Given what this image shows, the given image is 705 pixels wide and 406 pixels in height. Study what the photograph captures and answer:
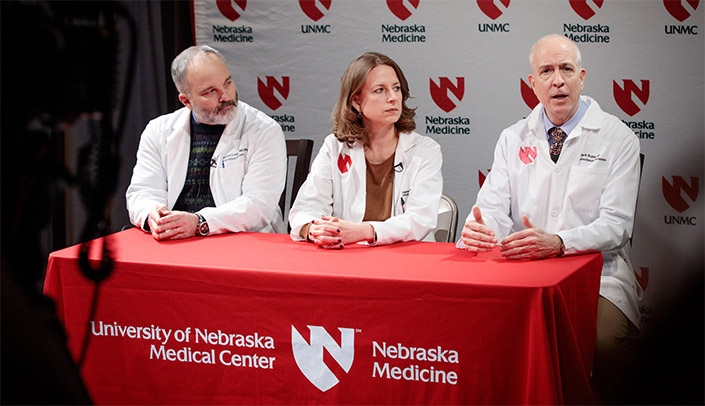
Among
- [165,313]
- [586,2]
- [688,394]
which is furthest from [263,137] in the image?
[688,394]

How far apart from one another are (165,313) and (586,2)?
307 cm

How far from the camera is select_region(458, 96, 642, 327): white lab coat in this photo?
296 centimetres

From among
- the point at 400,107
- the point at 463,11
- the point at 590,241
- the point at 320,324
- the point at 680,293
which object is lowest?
the point at 320,324

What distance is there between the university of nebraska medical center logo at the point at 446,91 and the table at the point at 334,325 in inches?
83.1

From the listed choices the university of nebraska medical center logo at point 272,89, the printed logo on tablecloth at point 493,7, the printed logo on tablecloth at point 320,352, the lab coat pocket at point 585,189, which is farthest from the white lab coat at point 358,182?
the university of nebraska medical center logo at point 272,89

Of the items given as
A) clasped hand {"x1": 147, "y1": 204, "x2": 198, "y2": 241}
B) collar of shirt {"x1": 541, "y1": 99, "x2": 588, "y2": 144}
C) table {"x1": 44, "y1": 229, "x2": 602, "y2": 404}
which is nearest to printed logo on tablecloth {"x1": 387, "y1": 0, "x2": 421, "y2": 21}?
collar of shirt {"x1": 541, "y1": 99, "x2": 588, "y2": 144}

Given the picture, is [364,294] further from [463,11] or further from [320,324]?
[463,11]

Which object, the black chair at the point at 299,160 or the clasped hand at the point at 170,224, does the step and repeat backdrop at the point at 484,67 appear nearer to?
the black chair at the point at 299,160

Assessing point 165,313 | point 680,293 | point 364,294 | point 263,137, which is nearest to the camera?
point 680,293

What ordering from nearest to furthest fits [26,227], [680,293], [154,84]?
[680,293]
[26,227]
[154,84]

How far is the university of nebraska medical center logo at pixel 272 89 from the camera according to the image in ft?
16.9

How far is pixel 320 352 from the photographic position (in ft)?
8.21

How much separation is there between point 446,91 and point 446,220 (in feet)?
4.81

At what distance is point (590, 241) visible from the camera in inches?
110
